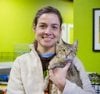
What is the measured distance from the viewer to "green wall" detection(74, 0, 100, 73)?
3.65 metres

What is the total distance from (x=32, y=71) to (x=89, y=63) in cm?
239

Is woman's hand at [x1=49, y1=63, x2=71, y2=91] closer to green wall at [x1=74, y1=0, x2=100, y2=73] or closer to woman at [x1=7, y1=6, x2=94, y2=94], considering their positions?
woman at [x1=7, y1=6, x2=94, y2=94]

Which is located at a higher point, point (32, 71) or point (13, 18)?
point (13, 18)

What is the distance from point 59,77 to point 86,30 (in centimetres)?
240

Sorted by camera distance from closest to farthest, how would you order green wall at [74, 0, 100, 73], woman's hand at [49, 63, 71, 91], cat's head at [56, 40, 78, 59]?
woman's hand at [49, 63, 71, 91] < cat's head at [56, 40, 78, 59] < green wall at [74, 0, 100, 73]

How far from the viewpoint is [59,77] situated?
4.38 feet


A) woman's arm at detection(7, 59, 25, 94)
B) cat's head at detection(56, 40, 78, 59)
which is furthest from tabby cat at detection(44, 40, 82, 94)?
woman's arm at detection(7, 59, 25, 94)

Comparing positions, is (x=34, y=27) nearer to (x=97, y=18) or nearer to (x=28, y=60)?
(x=28, y=60)

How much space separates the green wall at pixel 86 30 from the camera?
3.65 metres

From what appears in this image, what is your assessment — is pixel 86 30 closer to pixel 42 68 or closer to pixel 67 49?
pixel 67 49

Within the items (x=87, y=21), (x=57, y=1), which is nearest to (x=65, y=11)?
(x=57, y=1)

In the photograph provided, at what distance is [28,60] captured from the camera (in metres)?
1.40

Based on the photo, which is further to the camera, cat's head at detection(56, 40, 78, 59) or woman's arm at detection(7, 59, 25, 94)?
cat's head at detection(56, 40, 78, 59)

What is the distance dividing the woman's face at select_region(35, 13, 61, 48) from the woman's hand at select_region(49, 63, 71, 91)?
0.47 feet
